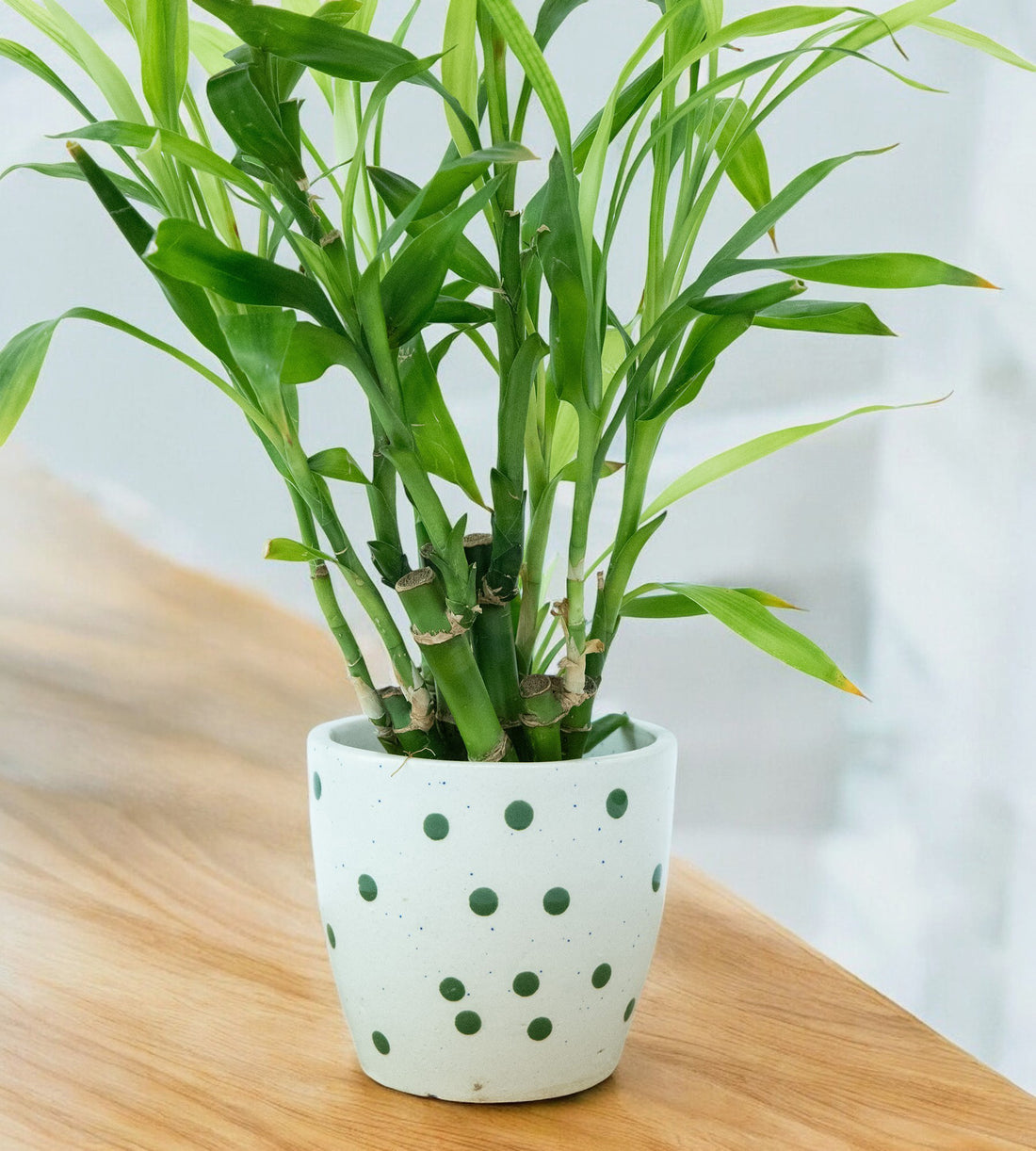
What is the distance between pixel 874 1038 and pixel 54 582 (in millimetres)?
812

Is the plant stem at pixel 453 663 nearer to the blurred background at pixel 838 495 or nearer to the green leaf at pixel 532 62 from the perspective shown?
the green leaf at pixel 532 62

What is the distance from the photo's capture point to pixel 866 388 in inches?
41.9

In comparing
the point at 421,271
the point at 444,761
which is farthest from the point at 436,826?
the point at 421,271

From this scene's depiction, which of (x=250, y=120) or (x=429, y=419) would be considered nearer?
(x=250, y=120)

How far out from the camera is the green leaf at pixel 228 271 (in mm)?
455

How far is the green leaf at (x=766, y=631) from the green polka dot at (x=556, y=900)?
5.5 inches

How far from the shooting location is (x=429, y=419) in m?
0.60

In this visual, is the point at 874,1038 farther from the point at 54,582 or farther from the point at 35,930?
the point at 54,582

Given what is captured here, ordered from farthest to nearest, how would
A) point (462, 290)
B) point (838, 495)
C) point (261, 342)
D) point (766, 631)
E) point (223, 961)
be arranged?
point (838, 495) → point (223, 961) → point (462, 290) → point (766, 631) → point (261, 342)

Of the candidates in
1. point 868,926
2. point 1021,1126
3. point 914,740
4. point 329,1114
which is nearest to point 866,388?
point 914,740

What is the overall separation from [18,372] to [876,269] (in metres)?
0.36

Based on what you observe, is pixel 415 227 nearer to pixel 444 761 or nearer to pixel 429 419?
pixel 429 419

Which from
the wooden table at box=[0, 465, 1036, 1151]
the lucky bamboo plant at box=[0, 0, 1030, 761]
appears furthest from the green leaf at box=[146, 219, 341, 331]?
the wooden table at box=[0, 465, 1036, 1151]

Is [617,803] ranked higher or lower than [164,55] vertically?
lower
